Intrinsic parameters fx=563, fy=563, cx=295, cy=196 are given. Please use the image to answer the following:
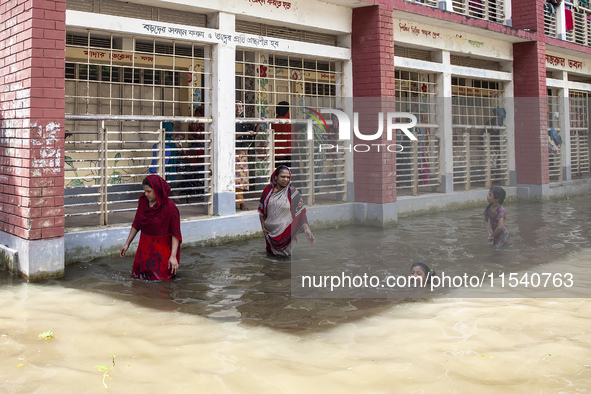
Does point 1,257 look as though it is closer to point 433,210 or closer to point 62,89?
point 62,89

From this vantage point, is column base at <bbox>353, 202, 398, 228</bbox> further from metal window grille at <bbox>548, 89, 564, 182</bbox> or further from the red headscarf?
metal window grille at <bbox>548, 89, 564, 182</bbox>

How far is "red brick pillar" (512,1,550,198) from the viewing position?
14023 millimetres

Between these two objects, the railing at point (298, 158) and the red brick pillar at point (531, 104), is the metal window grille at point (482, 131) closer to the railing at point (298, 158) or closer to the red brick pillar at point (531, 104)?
the red brick pillar at point (531, 104)

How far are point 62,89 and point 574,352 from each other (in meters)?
5.40

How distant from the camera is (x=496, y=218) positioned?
718 cm

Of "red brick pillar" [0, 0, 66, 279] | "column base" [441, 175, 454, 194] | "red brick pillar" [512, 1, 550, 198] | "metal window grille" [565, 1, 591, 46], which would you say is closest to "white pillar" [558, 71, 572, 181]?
"metal window grille" [565, 1, 591, 46]

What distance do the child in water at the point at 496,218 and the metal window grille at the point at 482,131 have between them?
622cm

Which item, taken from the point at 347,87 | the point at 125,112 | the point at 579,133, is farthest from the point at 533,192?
the point at 125,112

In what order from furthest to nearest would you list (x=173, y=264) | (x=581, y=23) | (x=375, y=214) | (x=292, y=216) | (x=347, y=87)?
(x=581, y=23) → (x=347, y=87) → (x=375, y=214) → (x=292, y=216) → (x=173, y=264)

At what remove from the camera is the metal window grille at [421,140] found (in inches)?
460

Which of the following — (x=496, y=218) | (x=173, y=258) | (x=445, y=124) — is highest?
(x=445, y=124)

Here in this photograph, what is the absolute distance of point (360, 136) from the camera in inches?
407

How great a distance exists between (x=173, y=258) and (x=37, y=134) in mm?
1920

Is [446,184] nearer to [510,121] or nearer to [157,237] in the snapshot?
[510,121]
